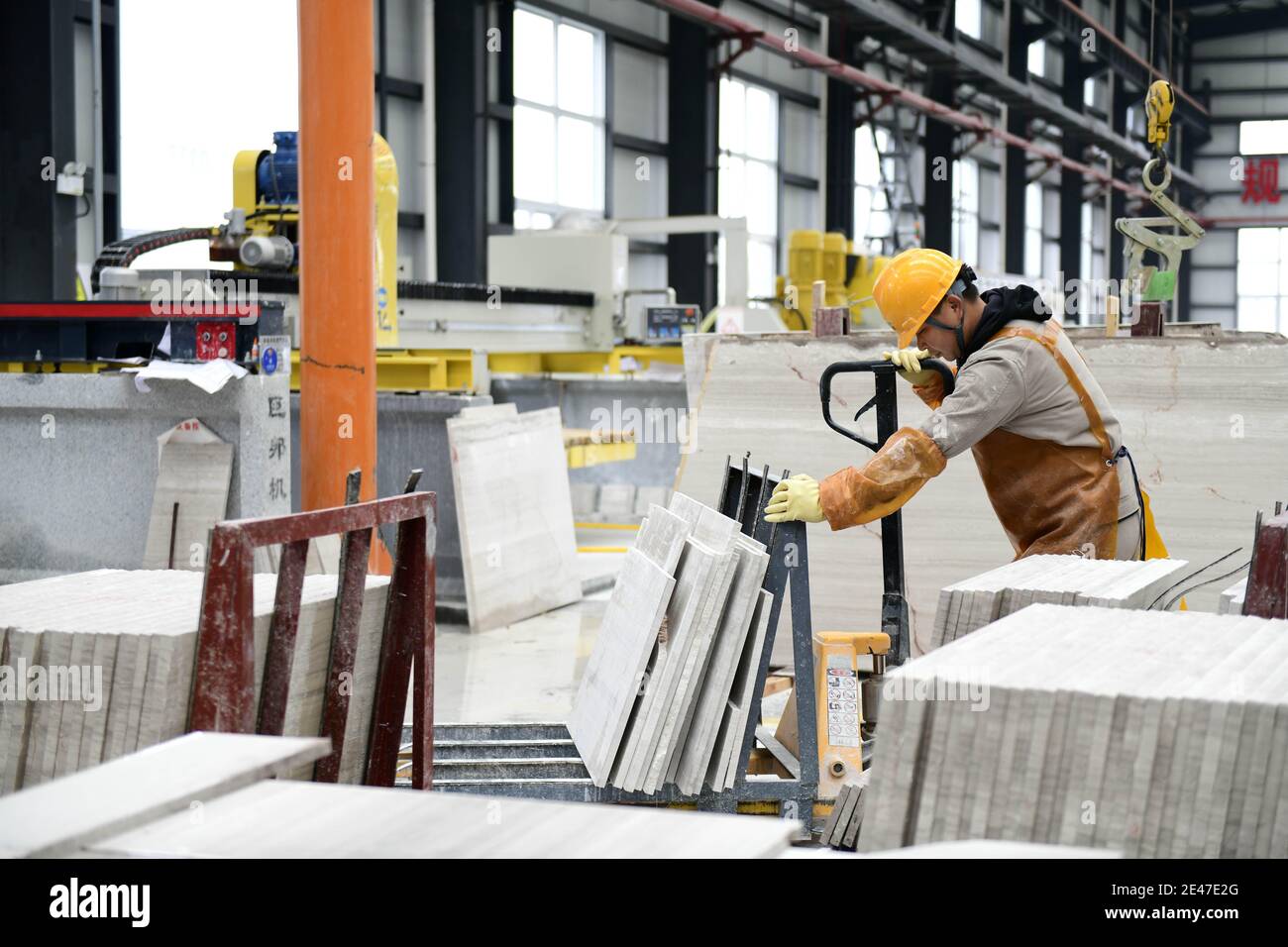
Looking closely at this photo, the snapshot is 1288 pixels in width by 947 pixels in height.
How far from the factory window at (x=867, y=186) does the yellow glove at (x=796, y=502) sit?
21159mm

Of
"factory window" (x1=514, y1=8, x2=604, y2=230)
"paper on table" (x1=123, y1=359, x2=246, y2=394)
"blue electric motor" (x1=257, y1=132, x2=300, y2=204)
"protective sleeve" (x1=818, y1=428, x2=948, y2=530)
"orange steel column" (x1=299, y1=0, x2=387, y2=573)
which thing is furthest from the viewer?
"factory window" (x1=514, y1=8, x2=604, y2=230)

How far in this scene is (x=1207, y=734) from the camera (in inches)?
88.8

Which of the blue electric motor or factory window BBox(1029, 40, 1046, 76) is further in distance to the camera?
factory window BBox(1029, 40, 1046, 76)

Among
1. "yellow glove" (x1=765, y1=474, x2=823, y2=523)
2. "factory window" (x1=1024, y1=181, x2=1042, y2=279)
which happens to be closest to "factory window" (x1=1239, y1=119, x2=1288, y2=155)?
"factory window" (x1=1024, y1=181, x2=1042, y2=279)

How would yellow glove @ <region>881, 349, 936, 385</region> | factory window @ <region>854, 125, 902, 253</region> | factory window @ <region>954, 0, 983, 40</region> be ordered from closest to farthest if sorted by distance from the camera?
yellow glove @ <region>881, 349, 936, 385</region>
factory window @ <region>854, 125, 902, 253</region>
factory window @ <region>954, 0, 983, 40</region>

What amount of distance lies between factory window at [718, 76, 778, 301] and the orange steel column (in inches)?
562

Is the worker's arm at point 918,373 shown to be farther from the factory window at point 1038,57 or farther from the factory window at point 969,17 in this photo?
the factory window at point 1038,57

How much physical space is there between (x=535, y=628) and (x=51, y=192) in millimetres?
5356

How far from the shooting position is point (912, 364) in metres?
4.52

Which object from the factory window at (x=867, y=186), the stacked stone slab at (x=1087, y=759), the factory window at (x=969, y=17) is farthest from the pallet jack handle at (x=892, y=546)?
the factory window at (x=969, y=17)

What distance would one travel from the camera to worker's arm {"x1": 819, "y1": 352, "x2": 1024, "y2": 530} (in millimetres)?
4090

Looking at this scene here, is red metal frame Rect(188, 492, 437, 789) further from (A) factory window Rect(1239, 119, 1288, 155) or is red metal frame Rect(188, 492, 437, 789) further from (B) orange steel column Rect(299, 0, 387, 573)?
(A) factory window Rect(1239, 119, 1288, 155)
